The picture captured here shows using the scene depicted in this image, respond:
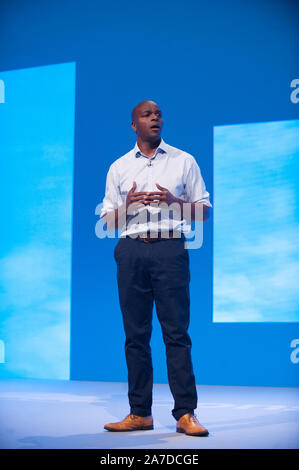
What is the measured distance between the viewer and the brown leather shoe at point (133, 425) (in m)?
2.27

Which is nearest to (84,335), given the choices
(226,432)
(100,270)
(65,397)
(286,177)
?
(100,270)

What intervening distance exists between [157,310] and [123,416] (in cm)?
68

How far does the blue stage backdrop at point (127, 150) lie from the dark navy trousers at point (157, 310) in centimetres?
160

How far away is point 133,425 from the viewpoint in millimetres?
2271

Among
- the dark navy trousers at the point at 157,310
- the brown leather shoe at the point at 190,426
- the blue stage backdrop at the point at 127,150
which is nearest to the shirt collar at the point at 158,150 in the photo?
the dark navy trousers at the point at 157,310

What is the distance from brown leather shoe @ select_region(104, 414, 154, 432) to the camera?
7.44 ft

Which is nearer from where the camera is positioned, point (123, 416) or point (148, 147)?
point (148, 147)

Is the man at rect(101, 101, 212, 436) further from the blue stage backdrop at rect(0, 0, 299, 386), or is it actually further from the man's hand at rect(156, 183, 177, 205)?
the blue stage backdrop at rect(0, 0, 299, 386)

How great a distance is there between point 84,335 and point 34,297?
490 millimetres

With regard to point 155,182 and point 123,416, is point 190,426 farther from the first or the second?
point 155,182

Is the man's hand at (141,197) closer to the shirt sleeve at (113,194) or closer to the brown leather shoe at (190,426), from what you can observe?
the shirt sleeve at (113,194)

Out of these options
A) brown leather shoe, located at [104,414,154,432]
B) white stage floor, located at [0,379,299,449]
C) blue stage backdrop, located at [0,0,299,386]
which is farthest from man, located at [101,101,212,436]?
blue stage backdrop, located at [0,0,299,386]

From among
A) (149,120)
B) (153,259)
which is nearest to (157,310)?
(153,259)
